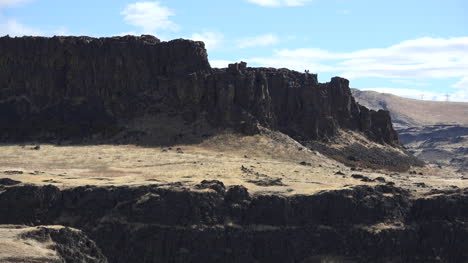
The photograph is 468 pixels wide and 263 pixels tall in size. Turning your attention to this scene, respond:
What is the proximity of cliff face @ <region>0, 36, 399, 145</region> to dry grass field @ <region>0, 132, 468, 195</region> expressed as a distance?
20.1 feet

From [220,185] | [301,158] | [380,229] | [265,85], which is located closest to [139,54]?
[265,85]

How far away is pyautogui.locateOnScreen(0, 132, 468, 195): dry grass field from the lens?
9144 cm

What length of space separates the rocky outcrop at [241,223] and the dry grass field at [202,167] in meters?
3.57

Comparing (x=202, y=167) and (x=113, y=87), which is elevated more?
(x=113, y=87)

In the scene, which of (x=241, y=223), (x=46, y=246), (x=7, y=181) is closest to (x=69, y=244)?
(x=46, y=246)

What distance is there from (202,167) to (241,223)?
68.8 ft

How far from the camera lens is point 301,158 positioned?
115 metres


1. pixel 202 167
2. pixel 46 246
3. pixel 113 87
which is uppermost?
pixel 113 87

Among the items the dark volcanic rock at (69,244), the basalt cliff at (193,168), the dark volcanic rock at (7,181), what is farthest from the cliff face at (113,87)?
the dark volcanic rock at (69,244)

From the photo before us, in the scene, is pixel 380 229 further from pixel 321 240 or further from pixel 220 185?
pixel 220 185

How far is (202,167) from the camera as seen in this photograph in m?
102

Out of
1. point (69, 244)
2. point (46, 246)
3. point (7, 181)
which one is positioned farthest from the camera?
point (7, 181)

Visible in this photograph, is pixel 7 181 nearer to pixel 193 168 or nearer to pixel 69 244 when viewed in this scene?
pixel 193 168

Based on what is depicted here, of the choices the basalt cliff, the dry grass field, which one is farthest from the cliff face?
the dry grass field
